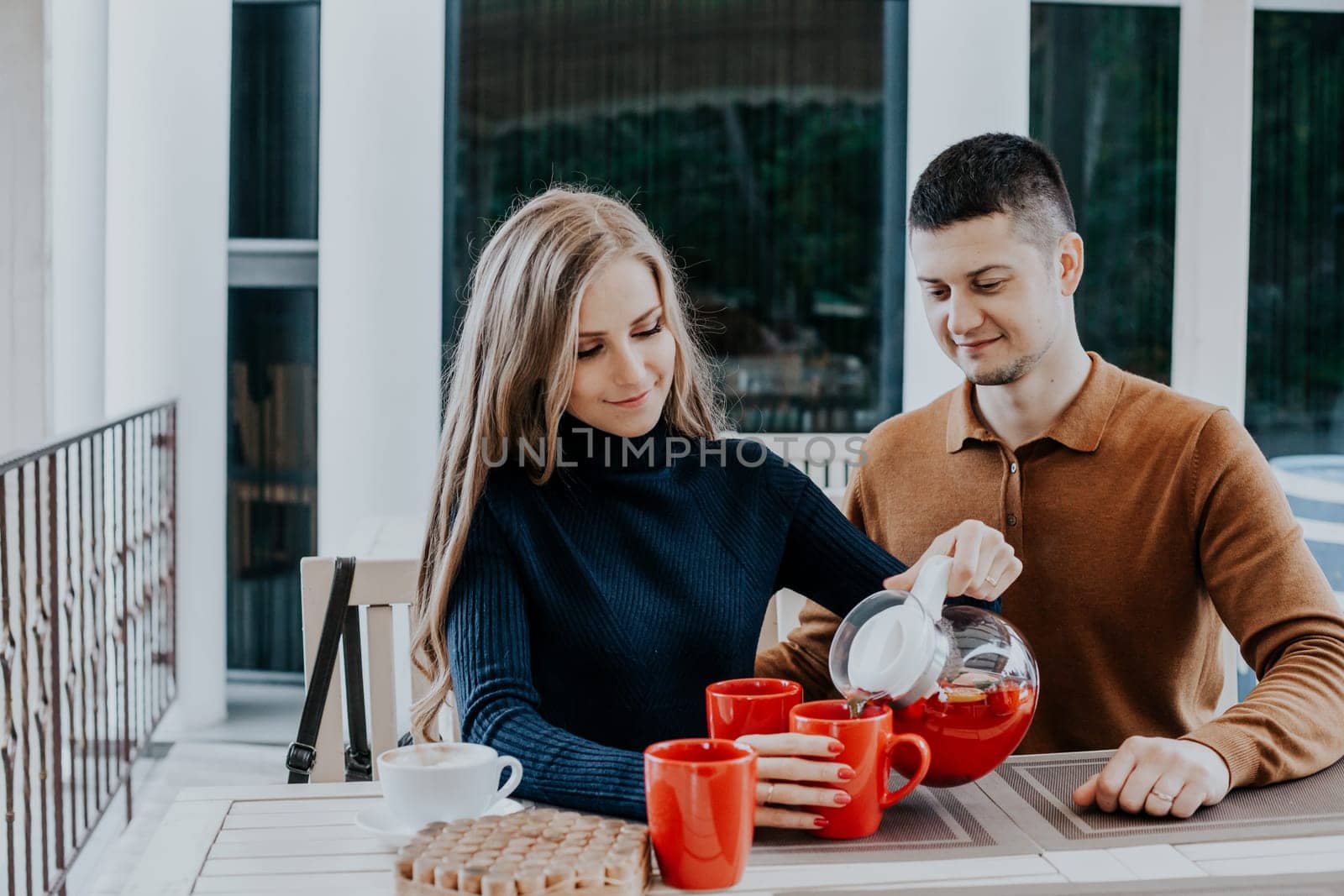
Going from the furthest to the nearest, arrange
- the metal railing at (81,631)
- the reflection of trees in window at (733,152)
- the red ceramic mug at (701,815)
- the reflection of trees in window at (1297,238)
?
the reflection of trees in window at (733,152)
the reflection of trees in window at (1297,238)
the metal railing at (81,631)
the red ceramic mug at (701,815)

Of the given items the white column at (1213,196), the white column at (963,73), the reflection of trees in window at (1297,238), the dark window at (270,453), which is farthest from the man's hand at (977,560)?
the dark window at (270,453)

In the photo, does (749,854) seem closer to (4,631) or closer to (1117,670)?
(1117,670)

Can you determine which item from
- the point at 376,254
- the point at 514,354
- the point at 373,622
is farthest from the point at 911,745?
the point at 376,254

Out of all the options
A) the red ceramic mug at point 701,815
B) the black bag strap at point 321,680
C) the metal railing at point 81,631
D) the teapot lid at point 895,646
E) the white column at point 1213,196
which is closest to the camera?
the red ceramic mug at point 701,815

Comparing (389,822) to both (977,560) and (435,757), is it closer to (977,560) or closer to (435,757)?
(435,757)

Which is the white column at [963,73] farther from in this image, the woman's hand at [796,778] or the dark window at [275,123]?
A: the woman's hand at [796,778]

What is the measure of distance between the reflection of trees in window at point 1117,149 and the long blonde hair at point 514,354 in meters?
2.26

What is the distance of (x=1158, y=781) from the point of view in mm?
1020

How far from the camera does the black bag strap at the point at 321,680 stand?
1347 mm

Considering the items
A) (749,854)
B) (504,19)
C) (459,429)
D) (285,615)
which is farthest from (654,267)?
(285,615)

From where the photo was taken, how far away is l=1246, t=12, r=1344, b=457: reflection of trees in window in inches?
126

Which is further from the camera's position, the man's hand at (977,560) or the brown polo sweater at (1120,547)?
the brown polo sweater at (1120,547)

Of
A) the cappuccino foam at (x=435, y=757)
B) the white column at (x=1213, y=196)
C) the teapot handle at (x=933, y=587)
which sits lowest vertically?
the cappuccino foam at (x=435, y=757)

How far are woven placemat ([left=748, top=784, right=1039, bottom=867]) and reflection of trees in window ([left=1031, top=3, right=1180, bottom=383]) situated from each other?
252 cm
